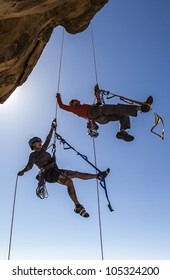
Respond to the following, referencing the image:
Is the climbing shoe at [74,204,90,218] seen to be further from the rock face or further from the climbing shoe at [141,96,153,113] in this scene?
the rock face

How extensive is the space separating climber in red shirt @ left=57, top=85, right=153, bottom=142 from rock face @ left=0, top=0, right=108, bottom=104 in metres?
1.83

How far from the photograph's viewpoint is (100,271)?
6.60 metres

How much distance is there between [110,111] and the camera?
308 inches

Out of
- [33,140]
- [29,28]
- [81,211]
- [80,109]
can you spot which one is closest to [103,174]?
[81,211]

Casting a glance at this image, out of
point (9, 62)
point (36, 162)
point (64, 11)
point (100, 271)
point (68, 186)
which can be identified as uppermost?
point (64, 11)

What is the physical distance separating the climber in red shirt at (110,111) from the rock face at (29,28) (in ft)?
6.00

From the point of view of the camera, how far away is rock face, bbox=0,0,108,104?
7352 mm

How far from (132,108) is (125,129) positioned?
545mm

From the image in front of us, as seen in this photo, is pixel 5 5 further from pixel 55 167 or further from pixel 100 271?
pixel 100 271

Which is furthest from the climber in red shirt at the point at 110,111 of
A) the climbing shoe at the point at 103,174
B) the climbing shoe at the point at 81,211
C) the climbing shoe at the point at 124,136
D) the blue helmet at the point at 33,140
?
the climbing shoe at the point at 81,211

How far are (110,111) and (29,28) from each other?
2.95m

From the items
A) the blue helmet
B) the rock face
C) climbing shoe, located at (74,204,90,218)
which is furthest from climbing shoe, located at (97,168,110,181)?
the rock face

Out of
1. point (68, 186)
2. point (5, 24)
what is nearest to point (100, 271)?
point (68, 186)

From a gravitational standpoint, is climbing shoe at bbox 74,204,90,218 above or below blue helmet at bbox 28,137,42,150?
below
